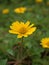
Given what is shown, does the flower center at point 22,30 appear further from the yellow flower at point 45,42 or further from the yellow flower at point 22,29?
Result: the yellow flower at point 45,42

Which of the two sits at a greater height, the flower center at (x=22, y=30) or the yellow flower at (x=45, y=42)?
Answer: the flower center at (x=22, y=30)

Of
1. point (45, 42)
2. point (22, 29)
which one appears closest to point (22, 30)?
point (22, 29)

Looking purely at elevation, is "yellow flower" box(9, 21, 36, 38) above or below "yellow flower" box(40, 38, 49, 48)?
above

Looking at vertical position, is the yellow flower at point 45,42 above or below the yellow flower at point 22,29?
below

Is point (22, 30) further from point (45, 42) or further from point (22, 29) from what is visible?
point (45, 42)

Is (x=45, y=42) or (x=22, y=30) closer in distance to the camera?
(x=22, y=30)

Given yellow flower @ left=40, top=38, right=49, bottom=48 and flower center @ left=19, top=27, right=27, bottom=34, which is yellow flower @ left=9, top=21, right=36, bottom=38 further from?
yellow flower @ left=40, top=38, right=49, bottom=48

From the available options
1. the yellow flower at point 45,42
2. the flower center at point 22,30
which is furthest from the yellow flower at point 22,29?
the yellow flower at point 45,42

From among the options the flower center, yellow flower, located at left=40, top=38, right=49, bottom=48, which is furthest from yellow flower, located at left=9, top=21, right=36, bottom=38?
yellow flower, located at left=40, top=38, right=49, bottom=48

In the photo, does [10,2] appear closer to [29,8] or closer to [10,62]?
[29,8]

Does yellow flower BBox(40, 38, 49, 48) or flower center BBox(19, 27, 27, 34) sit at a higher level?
flower center BBox(19, 27, 27, 34)

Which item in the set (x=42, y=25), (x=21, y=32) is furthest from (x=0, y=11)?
(x=21, y=32)
